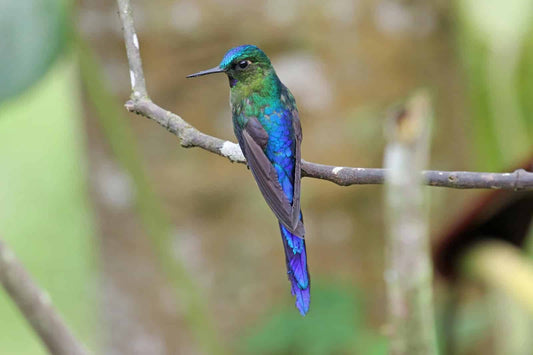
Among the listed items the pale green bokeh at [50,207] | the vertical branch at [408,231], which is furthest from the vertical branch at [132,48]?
the pale green bokeh at [50,207]

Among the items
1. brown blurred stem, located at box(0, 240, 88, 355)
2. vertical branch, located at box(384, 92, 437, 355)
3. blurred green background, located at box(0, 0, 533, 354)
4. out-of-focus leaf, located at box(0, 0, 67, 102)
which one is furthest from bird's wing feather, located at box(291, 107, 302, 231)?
blurred green background, located at box(0, 0, 533, 354)

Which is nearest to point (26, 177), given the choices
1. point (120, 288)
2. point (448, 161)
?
point (120, 288)

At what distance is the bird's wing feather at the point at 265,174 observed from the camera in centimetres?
65

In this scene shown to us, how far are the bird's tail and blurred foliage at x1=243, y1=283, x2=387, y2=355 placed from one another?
42.2 inches

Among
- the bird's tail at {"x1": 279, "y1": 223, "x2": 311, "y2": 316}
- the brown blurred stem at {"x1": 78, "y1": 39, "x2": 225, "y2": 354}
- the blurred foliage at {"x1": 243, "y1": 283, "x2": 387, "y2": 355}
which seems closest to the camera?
the bird's tail at {"x1": 279, "y1": 223, "x2": 311, "y2": 316}

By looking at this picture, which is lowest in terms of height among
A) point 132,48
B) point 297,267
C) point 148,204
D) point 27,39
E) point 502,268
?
point 148,204

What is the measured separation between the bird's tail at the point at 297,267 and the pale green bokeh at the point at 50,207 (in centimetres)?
130

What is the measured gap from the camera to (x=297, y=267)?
26.5 inches

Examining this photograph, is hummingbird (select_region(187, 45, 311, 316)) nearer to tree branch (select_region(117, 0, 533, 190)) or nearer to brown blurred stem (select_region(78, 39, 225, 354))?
tree branch (select_region(117, 0, 533, 190))

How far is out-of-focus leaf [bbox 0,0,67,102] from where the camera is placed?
4.78 ft

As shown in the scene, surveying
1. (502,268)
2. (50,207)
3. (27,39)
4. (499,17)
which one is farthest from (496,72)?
(50,207)

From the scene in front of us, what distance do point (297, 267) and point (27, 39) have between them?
1.05m

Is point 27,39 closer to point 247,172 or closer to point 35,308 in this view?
point 247,172

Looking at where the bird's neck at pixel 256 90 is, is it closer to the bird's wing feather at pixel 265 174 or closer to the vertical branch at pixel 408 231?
the bird's wing feather at pixel 265 174
